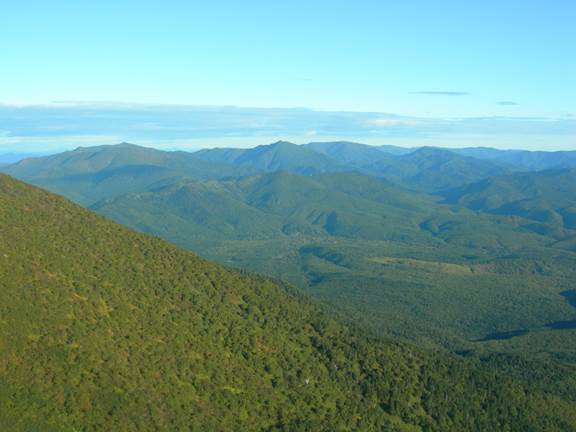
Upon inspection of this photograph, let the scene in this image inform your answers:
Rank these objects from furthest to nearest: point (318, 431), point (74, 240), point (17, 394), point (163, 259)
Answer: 1. point (163, 259)
2. point (74, 240)
3. point (318, 431)
4. point (17, 394)

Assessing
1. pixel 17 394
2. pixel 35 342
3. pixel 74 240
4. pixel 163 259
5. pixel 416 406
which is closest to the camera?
pixel 17 394

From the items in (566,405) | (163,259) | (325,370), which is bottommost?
(566,405)

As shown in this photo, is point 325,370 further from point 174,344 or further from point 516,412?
point 516,412

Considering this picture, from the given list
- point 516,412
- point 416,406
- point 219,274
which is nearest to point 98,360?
point 219,274

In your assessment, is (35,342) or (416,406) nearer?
(35,342)

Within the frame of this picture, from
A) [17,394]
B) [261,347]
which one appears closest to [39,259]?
[17,394]

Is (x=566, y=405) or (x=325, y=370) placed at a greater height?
(x=325, y=370)

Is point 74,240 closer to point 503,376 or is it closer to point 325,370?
point 325,370
